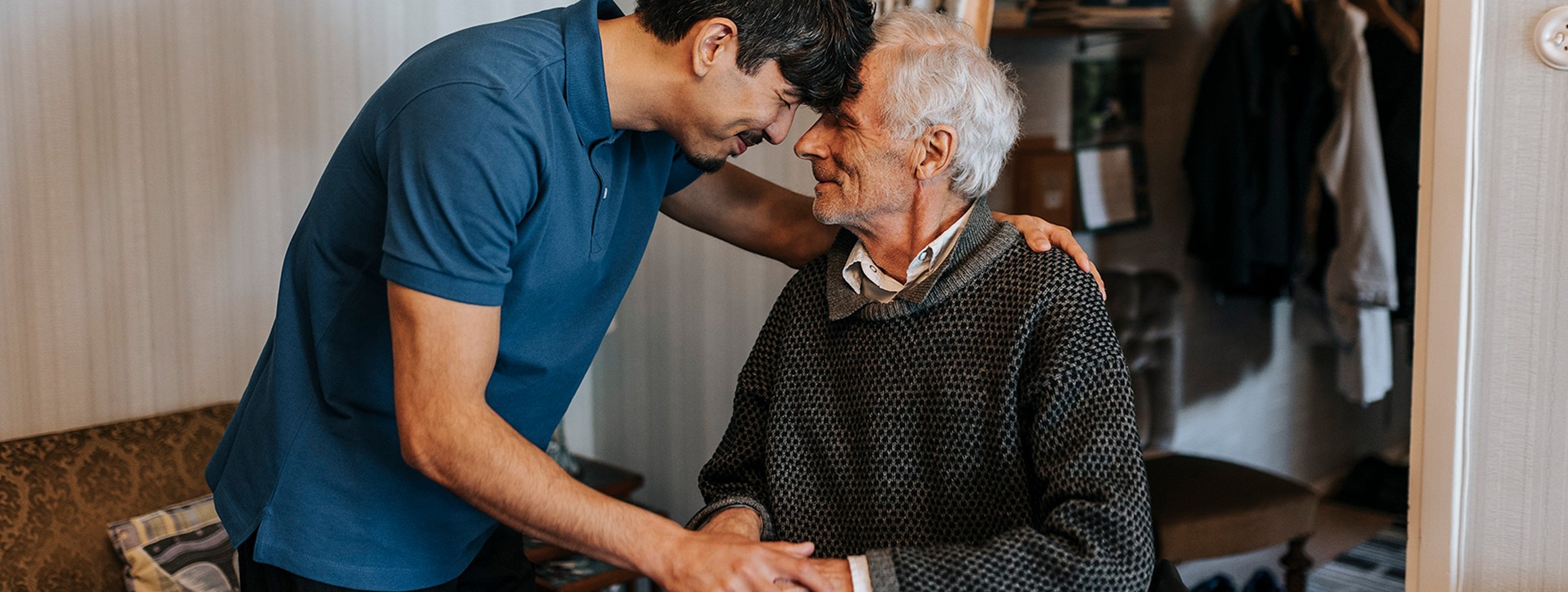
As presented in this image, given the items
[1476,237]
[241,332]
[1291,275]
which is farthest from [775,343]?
[1291,275]

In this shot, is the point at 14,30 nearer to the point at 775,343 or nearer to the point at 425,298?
the point at 425,298

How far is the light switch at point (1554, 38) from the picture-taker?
142 cm

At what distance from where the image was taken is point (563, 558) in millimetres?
2488

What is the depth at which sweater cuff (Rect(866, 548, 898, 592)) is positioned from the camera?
49.8 inches

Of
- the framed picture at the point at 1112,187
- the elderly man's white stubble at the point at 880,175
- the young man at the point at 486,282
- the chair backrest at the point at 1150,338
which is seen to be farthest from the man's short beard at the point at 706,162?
the framed picture at the point at 1112,187

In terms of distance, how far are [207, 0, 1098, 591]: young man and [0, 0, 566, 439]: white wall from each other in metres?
0.80

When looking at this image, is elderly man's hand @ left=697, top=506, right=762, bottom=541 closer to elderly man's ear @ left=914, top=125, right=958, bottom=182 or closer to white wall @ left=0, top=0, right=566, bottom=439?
elderly man's ear @ left=914, top=125, right=958, bottom=182

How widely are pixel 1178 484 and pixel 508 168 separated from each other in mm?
2064

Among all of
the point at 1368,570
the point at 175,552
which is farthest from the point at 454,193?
the point at 1368,570

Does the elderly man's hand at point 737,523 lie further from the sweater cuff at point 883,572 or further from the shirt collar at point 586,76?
the shirt collar at point 586,76

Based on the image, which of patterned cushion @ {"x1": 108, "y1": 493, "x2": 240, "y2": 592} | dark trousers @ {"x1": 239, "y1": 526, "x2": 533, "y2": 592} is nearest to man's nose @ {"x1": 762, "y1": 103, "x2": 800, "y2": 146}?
dark trousers @ {"x1": 239, "y1": 526, "x2": 533, "y2": 592}

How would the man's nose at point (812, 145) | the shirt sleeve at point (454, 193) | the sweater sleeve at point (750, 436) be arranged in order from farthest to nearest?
the sweater sleeve at point (750, 436) < the man's nose at point (812, 145) < the shirt sleeve at point (454, 193)

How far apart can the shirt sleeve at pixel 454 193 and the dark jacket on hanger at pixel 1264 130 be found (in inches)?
104

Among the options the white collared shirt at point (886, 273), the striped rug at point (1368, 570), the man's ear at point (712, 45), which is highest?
the man's ear at point (712, 45)
